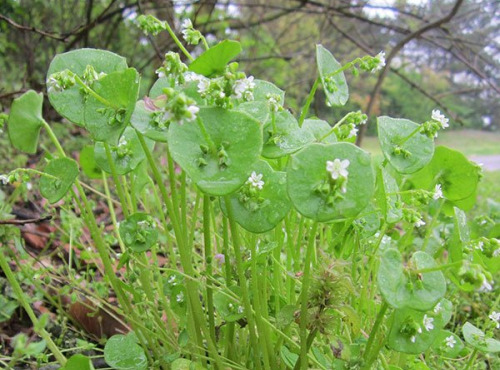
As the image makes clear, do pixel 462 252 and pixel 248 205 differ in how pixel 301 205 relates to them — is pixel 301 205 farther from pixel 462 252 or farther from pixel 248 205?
pixel 462 252

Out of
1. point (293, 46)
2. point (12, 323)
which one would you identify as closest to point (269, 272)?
point (12, 323)

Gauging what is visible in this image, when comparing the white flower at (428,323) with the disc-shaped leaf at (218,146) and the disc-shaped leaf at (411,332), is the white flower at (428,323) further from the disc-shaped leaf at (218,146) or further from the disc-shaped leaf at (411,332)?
the disc-shaped leaf at (218,146)

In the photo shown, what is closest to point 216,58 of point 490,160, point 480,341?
point 480,341

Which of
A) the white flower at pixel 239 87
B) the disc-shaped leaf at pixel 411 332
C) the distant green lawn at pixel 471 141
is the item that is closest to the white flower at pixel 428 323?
the disc-shaped leaf at pixel 411 332

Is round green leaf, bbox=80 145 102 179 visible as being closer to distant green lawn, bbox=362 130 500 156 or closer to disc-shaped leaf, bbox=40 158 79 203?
disc-shaped leaf, bbox=40 158 79 203

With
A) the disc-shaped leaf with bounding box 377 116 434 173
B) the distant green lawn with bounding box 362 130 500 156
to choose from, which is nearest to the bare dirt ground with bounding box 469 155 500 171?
the distant green lawn with bounding box 362 130 500 156
